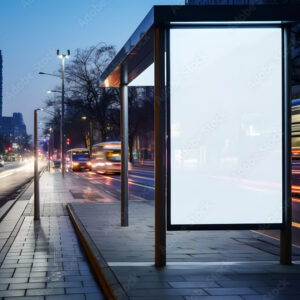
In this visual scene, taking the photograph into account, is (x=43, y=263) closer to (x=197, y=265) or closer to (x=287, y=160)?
(x=197, y=265)

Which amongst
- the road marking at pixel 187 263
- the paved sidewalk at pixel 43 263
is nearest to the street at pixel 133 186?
the paved sidewalk at pixel 43 263

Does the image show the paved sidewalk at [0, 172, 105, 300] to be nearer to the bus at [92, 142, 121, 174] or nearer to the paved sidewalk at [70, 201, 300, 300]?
the paved sidewalk at [70, 201, 300, 300]

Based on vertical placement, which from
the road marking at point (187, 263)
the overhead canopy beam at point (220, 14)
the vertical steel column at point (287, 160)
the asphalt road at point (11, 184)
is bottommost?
the asphalt road at point (11, 184)

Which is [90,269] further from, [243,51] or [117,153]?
[117,153]

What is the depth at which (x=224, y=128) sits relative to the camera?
566 centimetres

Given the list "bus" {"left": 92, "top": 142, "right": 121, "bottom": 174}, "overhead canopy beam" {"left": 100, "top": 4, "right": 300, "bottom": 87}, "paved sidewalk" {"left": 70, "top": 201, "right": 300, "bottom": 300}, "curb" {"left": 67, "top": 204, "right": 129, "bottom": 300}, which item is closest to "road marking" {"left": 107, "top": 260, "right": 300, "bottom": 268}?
"paved sidewalk" {"left": 70, "top": 201, "right": 300, "bottom": 300}

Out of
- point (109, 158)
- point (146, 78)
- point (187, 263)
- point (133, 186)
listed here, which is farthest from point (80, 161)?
point (187, 263)

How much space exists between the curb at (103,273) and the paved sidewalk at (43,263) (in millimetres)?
96

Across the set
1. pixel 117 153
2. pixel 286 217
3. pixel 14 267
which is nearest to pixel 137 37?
pixel 286 217

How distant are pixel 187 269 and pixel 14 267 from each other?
2.46 metres

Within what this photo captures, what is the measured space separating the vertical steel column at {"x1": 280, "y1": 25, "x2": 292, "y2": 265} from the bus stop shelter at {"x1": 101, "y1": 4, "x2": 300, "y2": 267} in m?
0.01

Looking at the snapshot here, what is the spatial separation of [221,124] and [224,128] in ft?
0.21

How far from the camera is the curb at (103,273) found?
4.54m

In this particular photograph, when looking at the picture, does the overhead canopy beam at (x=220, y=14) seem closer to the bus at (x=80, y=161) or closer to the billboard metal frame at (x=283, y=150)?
the billboard metal frame at (x=283, y=150)
